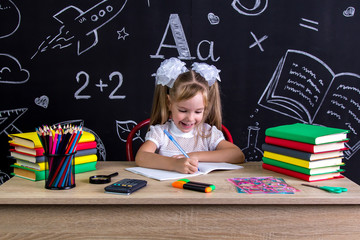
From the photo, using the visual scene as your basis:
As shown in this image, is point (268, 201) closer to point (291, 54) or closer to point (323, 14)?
point (291, 54)

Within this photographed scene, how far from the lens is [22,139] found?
146cm

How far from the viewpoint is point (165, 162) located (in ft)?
5.11

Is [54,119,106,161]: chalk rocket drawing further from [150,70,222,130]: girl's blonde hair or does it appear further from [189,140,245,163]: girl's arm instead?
[189,140,245,163]: girl's arm

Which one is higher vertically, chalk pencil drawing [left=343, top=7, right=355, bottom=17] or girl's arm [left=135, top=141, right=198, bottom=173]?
chalk pencil drawing [left=343, top=7, right=355, bottom=17]

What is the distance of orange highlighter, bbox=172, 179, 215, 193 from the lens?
124 cm

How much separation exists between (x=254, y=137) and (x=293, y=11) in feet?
3.07

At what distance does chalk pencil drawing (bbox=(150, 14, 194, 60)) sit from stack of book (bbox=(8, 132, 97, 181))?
4.07ft

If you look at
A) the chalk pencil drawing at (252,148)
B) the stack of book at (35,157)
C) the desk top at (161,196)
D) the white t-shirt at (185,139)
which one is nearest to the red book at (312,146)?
the desk top at (161,196)

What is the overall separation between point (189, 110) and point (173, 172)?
400 mm

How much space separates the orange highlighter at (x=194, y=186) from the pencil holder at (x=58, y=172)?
1.18ft

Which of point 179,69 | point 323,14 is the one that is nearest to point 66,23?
point 179,69

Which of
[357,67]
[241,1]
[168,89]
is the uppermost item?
[241,1]

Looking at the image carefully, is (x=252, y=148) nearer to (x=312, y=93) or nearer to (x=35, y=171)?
(x=312, y=93)

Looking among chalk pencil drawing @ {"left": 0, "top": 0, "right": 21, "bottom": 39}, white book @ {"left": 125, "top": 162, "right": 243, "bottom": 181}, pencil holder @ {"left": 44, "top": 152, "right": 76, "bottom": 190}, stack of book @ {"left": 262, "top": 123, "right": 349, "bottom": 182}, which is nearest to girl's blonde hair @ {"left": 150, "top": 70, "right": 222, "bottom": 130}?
white book @ {"left": 125, "top": 162, "right": 243, "bottom": 181}
